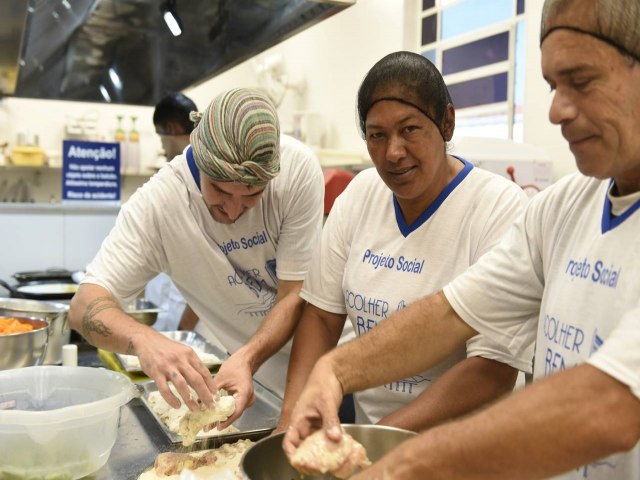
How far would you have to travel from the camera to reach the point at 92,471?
132cm

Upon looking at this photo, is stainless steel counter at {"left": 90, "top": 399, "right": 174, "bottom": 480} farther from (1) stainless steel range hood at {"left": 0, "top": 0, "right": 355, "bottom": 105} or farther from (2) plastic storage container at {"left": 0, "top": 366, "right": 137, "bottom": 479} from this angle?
(1) stainless steel range hood at {"left": 0, "top": 0, "right": 355, "bottom": 105}

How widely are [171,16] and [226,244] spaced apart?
74 centimetres

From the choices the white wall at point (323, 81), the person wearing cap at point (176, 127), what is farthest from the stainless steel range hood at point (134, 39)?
the white wall at point (323, 81)

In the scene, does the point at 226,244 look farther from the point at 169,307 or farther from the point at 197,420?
the point at 169,307

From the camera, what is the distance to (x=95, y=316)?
1.77 m

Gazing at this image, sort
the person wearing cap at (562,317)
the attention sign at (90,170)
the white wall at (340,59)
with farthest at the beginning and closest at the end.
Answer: the white wall at (340,59), the attention sign at (90,170), the person wearing cap at (562,317)

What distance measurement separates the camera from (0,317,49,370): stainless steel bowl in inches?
69.6

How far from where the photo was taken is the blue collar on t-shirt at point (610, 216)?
997 millimetres

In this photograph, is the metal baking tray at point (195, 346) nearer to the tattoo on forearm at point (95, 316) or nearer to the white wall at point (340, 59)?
the tattoo on forearm at point (95, 316)

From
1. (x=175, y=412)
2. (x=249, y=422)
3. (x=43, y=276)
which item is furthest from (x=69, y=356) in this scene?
(x=43, y=276)

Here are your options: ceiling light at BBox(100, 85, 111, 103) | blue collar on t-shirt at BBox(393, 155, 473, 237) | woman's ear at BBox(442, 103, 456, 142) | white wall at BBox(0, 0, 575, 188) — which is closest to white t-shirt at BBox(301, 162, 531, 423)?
blue collar on t-shirt at BBox(393, 155, 473, 237)

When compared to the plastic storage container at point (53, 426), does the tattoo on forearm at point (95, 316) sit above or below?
above

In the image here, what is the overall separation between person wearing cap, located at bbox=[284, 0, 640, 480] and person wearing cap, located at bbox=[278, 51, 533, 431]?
0.45 ft

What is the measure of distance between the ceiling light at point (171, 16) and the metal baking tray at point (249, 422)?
44.8 inches
